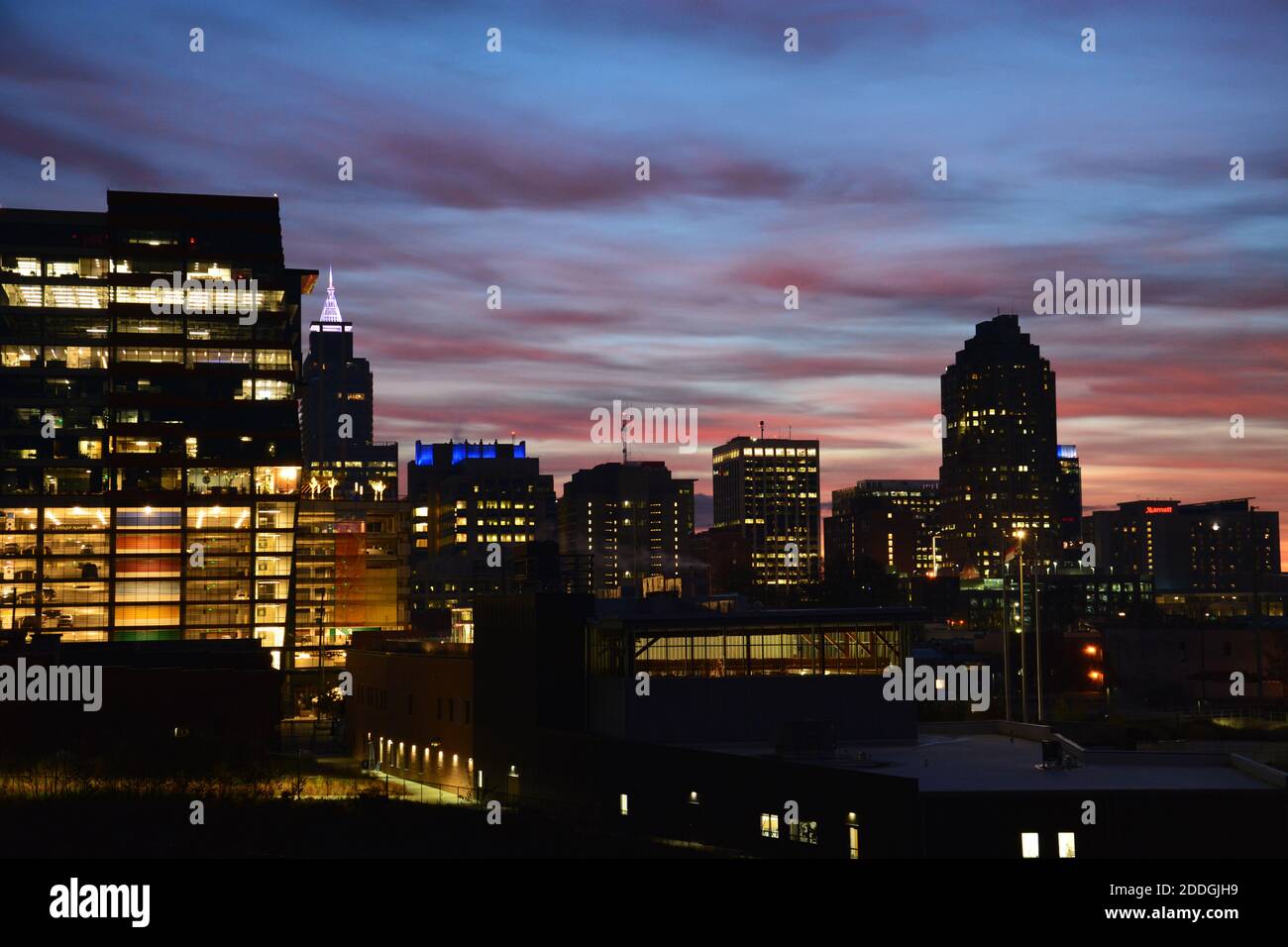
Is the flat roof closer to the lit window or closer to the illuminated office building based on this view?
the lit window

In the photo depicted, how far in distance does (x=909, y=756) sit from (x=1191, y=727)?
871 inches

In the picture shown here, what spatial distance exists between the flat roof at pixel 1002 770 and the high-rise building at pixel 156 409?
4887 inches

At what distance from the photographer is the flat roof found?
42.4 meters

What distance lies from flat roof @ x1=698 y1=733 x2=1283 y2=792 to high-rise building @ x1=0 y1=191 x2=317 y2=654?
407ft

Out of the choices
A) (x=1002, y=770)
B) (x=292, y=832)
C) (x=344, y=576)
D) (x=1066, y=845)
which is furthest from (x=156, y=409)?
(x=1066, y=845)

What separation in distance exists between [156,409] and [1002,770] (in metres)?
142

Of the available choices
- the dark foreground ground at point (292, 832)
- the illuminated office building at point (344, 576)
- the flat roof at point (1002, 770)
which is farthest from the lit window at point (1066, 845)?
the illuminated office building at point (344, 576)

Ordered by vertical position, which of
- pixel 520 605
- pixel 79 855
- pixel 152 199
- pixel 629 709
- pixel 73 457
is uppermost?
pixel 152 199

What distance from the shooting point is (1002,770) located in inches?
1828

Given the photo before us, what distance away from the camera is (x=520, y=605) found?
61625mm

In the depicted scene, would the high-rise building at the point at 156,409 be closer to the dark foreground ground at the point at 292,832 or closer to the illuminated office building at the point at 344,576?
the illuminated office building at the point at 344,576
